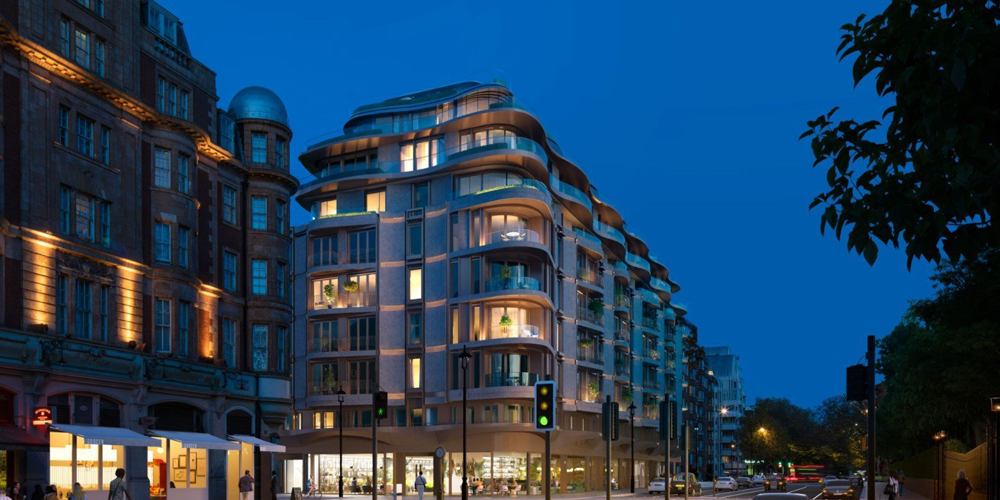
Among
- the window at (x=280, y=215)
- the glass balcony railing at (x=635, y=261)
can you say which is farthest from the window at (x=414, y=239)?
the glass balcony railing at (x=635, y=261)

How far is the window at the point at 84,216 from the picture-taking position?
38.3m

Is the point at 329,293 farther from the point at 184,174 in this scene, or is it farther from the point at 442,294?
the point at 184,174

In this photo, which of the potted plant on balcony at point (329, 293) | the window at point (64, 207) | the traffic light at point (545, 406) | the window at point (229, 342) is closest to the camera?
the traffic light at point (545, 406)

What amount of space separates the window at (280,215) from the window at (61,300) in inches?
602

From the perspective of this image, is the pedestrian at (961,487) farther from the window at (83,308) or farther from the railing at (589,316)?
the railing at (589,316)

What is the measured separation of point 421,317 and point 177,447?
42.4 m

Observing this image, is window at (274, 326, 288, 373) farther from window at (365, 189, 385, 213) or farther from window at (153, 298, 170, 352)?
window at (365, 189, 385, 213)

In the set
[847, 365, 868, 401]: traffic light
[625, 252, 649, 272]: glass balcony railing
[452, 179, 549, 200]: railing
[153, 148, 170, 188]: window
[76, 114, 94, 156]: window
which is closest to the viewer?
[847, 365, 868, 401]: traffic light

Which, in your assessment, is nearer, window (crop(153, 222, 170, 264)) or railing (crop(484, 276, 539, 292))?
window (crop(153, 222, 170, 264))

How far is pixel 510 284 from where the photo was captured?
80875 millimetres

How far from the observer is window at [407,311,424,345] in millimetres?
86250

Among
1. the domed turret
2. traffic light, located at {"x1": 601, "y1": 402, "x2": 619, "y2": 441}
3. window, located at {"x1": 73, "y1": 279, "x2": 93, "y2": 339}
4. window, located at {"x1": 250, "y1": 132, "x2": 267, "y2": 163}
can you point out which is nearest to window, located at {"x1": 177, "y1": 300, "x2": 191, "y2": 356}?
window, located at {"x1": 73, "y1": 279, "x2": 93, "y2": 339}

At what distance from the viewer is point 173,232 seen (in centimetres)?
4369

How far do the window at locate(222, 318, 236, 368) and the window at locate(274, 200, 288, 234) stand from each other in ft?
17.0
